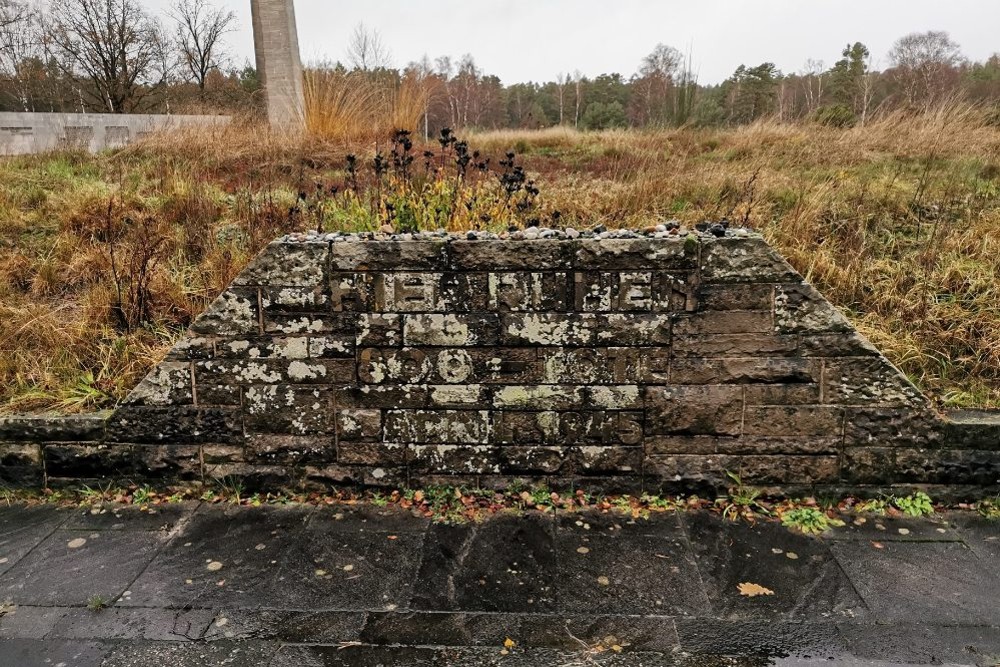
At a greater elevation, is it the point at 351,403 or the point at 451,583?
the point at 351,403

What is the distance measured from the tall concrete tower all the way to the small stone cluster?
8031mm

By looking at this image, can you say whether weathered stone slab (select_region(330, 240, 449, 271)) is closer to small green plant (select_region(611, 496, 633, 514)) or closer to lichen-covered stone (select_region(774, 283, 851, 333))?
small green plant (select_region(611, 496, 633, 514))

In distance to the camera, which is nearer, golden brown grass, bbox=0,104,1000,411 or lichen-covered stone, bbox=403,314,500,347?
lichen-covered stone, bbox=403,314,500,347

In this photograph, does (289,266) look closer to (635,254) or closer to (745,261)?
(635,254)

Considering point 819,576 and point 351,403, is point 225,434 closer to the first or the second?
point 351,403

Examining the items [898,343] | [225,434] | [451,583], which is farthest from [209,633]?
[898,343]

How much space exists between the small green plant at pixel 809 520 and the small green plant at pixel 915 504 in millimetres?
357

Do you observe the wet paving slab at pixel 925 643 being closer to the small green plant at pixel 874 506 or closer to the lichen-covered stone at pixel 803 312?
the small green plant at pixel 874 506

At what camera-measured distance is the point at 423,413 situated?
126 inches

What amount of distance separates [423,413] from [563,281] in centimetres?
98

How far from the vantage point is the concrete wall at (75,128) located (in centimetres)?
967

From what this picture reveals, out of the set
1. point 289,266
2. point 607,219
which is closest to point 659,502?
point 289,266

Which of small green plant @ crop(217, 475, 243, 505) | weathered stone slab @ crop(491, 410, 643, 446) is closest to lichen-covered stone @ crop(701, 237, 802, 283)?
weathered stone slab @ crop(491, 410, 643, 446)

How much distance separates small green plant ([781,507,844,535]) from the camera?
2955 millimetres
